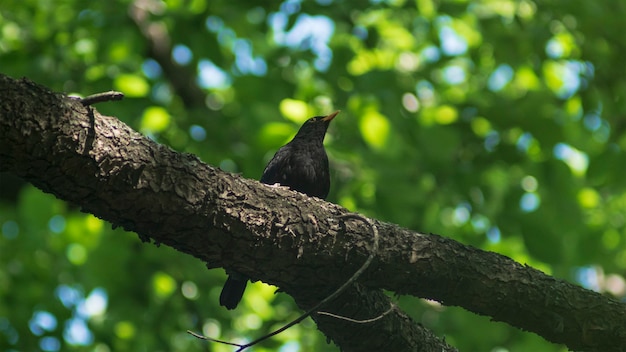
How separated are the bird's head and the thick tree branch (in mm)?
2035

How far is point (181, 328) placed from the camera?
596cm

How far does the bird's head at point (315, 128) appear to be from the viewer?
474 cm

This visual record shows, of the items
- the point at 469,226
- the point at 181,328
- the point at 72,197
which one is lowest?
the point at 181,328

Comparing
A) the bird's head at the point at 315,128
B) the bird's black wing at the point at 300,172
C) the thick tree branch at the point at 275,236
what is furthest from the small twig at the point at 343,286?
the bird's head at the point at 315,128

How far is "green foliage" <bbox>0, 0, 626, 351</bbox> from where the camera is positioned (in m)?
5.03

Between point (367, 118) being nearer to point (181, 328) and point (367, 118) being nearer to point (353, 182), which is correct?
point (353, 182)

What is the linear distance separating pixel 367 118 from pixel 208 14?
1721mm

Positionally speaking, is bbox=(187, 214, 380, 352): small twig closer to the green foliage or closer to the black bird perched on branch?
the black bird perched on branch

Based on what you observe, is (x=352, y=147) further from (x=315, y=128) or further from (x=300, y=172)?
(x=300, y=172)

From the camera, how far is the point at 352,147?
208 inches

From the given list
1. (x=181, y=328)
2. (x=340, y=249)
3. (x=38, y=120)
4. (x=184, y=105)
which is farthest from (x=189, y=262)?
(x=38, y=120)

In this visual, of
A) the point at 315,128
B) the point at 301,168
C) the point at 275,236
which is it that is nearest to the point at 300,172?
the point at 301,168

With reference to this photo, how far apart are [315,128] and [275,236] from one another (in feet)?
8.33

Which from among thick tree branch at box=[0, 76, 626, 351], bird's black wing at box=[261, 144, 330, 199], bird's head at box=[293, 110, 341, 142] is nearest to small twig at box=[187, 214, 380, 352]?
thick tree branch at box=[0, 76, 626, 351]
